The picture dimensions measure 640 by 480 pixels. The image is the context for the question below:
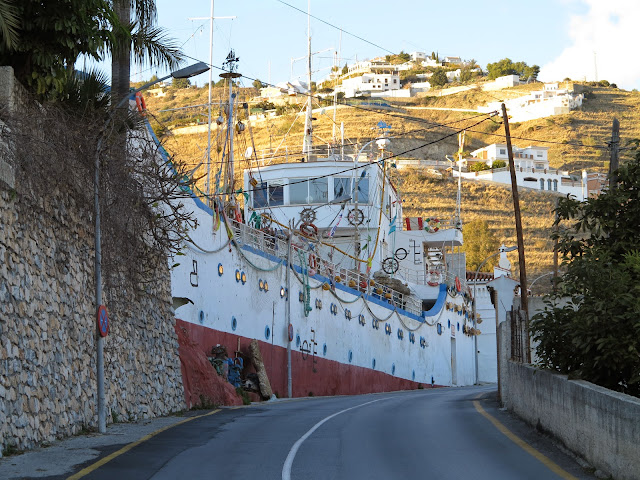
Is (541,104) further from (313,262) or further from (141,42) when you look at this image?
(141,42)

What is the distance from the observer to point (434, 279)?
55.4 metres

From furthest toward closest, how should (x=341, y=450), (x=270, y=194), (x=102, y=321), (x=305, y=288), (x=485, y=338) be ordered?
1. (x=485, y=338)
2. (x=270, y=194)
3. (x=305, y=288)
4. (x=102, y=321)
5. (x=341, y=450)

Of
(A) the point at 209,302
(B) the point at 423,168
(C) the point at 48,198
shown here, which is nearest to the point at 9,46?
(C) the point at 48,198

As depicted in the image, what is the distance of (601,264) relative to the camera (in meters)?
14.3

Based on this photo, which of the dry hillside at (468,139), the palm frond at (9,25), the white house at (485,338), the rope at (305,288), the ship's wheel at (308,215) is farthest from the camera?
the dry hillside at (468,139)

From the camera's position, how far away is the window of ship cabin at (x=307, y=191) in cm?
4462

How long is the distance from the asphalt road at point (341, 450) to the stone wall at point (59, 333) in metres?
1.47

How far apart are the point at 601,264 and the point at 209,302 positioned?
1577cm

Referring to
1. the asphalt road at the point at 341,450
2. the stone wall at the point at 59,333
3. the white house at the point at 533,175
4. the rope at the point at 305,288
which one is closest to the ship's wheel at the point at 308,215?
the rope at the point at 305,288

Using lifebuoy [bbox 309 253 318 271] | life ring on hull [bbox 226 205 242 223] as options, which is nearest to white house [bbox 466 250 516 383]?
lifebuoy [bbox 309 253 318 271]

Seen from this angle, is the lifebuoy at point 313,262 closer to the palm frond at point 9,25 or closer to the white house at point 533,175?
the palm frond at point 9,25

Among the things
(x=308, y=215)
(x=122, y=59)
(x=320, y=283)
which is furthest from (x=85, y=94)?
(x=308, y=215)

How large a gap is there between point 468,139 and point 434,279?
423ft

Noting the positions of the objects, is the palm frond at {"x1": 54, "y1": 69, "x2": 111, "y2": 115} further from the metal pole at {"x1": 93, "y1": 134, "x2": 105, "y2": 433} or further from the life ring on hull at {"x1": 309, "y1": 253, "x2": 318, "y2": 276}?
the life ring on hull at {"x1": 309, "y1": 253, "x2": 318, "y2": 276}
